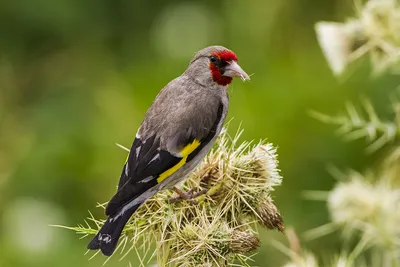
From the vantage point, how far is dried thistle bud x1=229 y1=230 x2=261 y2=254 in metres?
2.14

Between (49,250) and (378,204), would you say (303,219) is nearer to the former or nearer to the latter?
(49,250)

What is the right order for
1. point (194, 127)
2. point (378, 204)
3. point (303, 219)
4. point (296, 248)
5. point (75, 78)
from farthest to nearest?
1. point (75, 78)
2. point (303, 219)
3. point (194, 127)
4. point (378, 204)
5. point (296, 248)

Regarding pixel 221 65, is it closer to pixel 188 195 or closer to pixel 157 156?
pixel 157 156

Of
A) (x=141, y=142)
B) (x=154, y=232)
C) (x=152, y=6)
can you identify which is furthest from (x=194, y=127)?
(x=152, y=6)

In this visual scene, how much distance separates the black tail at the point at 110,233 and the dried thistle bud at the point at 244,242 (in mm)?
272

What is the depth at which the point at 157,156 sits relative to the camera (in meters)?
2.48

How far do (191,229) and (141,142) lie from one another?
1.16ft

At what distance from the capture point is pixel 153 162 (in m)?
2.47

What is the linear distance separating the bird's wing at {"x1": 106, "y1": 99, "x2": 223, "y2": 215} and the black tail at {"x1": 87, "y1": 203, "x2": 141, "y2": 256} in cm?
8

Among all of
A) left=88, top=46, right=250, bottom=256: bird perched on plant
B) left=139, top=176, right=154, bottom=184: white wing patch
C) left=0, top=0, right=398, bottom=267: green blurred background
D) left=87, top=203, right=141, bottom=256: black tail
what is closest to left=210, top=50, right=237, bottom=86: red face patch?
left=88, top=46, right=250, bottom=256: bird perched on plant

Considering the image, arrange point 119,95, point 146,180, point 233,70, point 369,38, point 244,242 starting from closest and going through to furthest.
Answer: point 244,242 → point 146,180 → point 233,70 → point 369,38 → point 119,95

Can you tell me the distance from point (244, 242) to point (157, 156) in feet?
1.40

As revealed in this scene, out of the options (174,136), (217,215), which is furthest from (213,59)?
(217,215)

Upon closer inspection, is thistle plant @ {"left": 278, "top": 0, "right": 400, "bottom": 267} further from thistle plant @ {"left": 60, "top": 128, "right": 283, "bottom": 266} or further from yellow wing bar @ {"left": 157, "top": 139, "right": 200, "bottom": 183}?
yellow wing bar @ {"left": 157, "top": 139, "right": 200, "bottom": 183}
